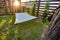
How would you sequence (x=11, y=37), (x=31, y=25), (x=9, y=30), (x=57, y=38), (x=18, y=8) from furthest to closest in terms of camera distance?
(x=18, y=8)
(x=31, y=25)
(x=9, y=30)
(x=11, y=37)
(x=57, y=38)

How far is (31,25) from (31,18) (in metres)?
0.28

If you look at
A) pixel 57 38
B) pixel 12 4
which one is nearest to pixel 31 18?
pixel 12 4

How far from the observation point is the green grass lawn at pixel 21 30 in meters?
3.88

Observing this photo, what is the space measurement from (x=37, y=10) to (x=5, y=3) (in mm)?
1759

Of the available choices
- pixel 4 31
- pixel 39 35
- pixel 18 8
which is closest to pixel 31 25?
pixel 39 35

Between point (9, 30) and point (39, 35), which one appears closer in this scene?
point (39, 35)

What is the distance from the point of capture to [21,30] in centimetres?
431

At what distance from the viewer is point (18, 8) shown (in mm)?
6027

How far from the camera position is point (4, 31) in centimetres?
433

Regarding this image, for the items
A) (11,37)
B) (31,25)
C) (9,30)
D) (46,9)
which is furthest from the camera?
(46,9)

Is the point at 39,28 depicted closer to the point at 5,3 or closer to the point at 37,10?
the point at 37,10

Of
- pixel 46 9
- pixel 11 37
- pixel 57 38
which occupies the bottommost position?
pixel 11 37

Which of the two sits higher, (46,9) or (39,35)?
(46,9)

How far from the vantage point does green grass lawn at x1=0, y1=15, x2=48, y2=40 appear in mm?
3884
